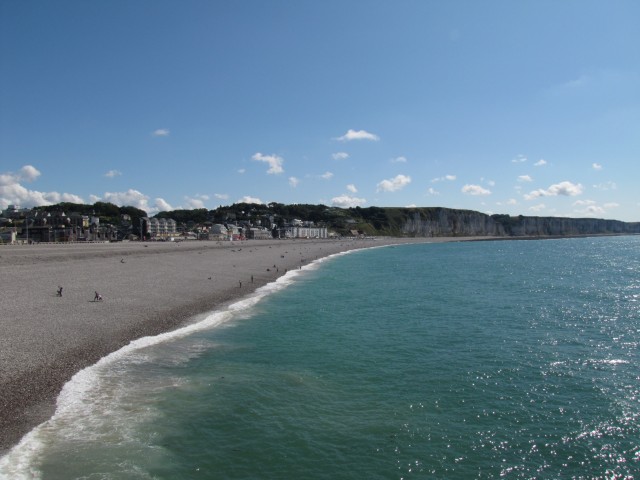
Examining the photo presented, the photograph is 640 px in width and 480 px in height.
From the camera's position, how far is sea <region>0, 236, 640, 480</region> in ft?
30.9

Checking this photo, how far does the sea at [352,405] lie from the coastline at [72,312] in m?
0.72

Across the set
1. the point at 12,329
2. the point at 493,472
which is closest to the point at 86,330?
the point at 12,329

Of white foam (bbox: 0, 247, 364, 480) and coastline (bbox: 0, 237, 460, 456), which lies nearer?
white foam (bbox: 0, 247, 364, 480)

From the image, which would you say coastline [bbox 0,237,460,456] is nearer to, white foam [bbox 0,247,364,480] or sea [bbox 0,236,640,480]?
white foam [bbox 0,247,364,480]

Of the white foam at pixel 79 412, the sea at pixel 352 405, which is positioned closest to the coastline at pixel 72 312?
the white foam at pixel 79 412

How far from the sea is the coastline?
0.72 m

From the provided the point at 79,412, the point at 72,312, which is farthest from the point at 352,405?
the point at 72,312

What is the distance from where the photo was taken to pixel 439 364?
52.7ft

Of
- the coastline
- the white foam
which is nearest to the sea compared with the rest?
the white foam

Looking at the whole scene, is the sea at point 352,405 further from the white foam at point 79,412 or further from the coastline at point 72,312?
the coastline at point 72,312

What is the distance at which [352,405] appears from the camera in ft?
40.6

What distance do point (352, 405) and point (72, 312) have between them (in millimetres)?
15638

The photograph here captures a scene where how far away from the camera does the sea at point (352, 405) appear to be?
9.41 meters

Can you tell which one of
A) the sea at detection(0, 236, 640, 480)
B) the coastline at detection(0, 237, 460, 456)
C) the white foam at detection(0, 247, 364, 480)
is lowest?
the sea at detection(0, 236, 640, 480)
